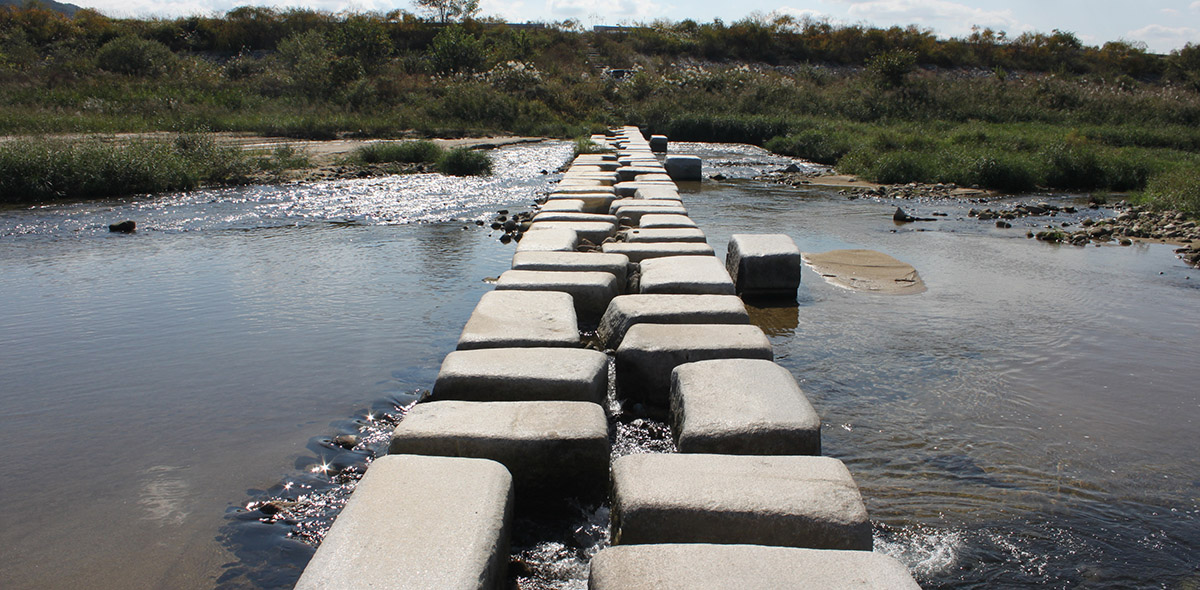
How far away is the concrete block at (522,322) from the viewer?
9.80 ft

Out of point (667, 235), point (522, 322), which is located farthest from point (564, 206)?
point (522, 322)

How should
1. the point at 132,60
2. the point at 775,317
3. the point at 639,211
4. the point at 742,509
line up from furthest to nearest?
1. the point at 132,60
2. the point at 639,211
3. the point at 775,317
4. the point at 742,509

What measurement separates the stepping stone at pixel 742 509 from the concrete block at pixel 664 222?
138 inches

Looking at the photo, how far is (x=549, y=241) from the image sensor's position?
4766 mm

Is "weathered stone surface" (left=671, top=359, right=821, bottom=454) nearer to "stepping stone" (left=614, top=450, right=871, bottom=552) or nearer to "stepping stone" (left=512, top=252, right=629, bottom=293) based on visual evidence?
"stepping stone" (left=614, top=450, right=871, bottom=552)

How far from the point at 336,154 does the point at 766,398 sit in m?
11.6

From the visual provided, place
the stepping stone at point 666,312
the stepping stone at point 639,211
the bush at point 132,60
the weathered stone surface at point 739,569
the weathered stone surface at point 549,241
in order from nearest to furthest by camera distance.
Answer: the weathered stone surface at point 739,569 → the stepping stone at point 666,312 → the weathered stone surface at point 549,241 → the stepping stone at point 639,211 → the bush at point 132,60

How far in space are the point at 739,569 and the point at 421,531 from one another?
2.20ft

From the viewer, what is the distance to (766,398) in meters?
2.48

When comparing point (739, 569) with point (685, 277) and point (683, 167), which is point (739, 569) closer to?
point (685, 277)

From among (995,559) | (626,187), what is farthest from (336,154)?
(995,559)

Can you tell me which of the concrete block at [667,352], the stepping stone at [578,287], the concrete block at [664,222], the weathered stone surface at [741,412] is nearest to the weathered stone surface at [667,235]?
the concrete block at [664,222]

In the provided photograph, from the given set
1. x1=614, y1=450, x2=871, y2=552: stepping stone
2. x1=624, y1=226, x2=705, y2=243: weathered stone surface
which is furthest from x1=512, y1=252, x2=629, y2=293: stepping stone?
x1=614, y1=450, x2=871, y2=552: stepping stone

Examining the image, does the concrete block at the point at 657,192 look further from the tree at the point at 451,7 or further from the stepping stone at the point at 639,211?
the tree at the point at 451,7
